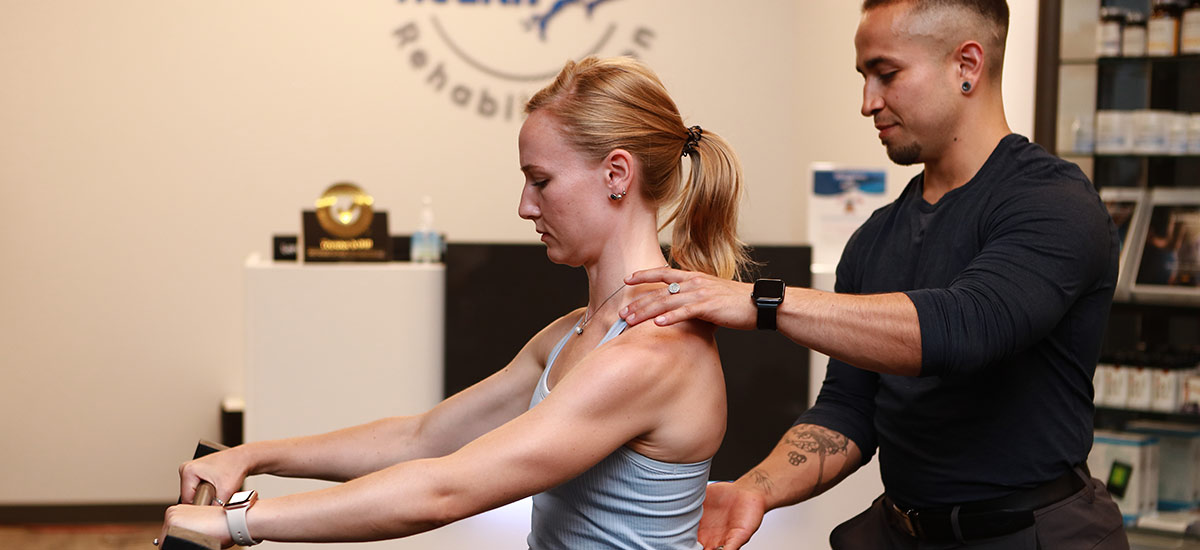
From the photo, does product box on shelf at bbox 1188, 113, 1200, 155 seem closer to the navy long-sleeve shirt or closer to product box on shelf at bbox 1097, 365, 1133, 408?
product box on shelf at bbox 1097, 365, 1133, 408

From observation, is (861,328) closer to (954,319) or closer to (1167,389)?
(954,319)

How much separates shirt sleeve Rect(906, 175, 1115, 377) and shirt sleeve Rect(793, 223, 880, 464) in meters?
0.36

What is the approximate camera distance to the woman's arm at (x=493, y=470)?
117cm

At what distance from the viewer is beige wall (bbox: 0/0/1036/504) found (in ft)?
15.2

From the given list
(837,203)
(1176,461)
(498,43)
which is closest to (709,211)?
(837,203)

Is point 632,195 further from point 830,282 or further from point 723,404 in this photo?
point 830,282

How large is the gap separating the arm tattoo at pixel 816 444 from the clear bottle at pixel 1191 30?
217cm

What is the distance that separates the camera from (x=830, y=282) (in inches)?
127

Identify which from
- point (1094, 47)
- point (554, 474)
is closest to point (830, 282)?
point (1094, 47)

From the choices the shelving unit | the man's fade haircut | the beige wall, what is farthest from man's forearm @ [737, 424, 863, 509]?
the beige wall

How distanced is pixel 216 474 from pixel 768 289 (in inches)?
29.7

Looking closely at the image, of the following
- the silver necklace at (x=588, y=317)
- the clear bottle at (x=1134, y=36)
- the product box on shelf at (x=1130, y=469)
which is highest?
the clear bottle at (x=1134, y=36)

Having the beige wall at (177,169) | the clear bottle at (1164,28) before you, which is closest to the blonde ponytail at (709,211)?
the clear bottle at (1164,28)

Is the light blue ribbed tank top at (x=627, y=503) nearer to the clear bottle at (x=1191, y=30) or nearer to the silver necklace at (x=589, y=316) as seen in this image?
the silver necklace at (x=589, y=316)
